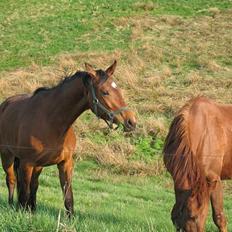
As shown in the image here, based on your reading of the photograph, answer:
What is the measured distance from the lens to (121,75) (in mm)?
20406

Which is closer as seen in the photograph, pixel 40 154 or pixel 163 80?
pixel 40 154

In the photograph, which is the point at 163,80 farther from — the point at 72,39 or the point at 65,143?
the point at 65,143

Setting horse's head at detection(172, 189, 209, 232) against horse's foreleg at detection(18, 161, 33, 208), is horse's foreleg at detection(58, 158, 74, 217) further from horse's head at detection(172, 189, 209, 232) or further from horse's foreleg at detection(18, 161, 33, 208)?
horse's head at detection(172, 189, 209, 232)

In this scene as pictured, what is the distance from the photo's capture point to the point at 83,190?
10.2 metres

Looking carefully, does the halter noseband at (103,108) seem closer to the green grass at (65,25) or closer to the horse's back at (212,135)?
the horse's back at (212,135)

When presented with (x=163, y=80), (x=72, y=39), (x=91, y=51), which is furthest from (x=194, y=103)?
(x=72, y=39)

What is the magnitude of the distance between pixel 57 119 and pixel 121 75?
43.9ft

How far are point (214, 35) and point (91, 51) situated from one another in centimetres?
641

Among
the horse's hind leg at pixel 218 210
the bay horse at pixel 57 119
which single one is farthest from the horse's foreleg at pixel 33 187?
the horse's hind leg at pixel 218 210

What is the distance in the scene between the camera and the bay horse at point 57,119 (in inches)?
258

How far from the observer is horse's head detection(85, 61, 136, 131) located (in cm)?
630

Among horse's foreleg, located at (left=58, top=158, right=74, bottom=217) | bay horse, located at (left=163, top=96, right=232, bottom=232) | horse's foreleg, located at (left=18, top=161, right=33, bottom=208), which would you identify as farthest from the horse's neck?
bay horse, located at (left=163, top=96, right=232, bottom=232)

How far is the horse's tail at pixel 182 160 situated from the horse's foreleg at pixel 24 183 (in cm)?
223

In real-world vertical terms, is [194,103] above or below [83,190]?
above
